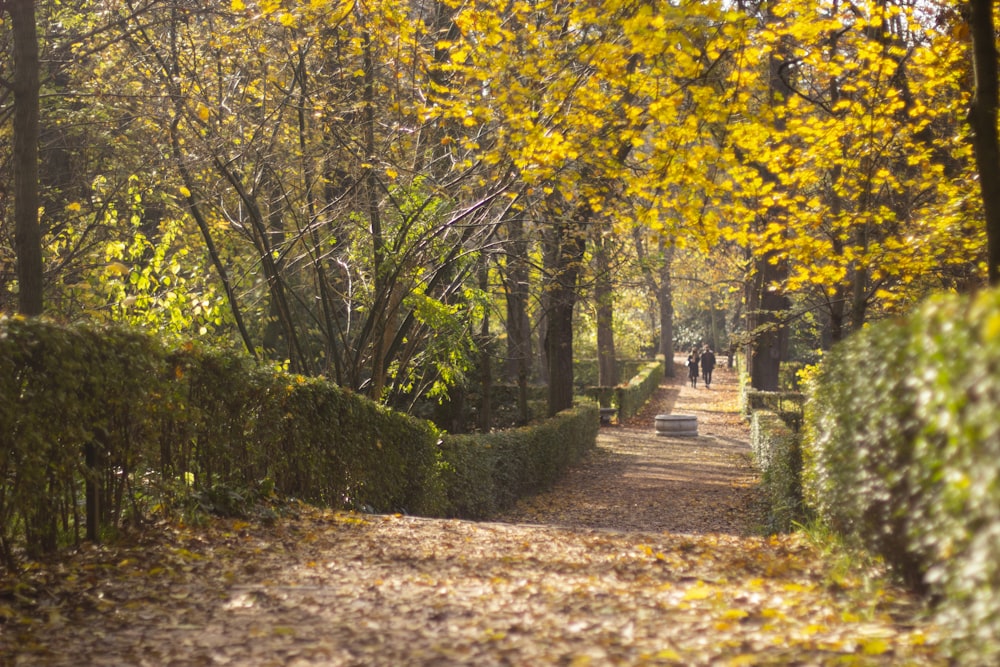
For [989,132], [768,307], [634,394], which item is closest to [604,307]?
[768,307]

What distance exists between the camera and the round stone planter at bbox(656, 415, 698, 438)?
25.6 meters

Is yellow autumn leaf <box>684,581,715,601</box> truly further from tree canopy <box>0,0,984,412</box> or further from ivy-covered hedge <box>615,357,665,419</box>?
ivy-covered hedge <box>615,357,665,419</box>

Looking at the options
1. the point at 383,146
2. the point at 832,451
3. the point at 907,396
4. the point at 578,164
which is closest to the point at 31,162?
the point at 383,146

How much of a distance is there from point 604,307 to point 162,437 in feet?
63.0

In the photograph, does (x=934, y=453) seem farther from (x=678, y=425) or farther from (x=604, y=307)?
(x=678, y=425)

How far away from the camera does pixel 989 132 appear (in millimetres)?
6332

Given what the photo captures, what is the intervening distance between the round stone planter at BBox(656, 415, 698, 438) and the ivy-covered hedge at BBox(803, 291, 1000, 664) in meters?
20.4

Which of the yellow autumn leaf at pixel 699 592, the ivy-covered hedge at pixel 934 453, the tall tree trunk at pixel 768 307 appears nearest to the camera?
the ivy-covered hedge at pixel 934 453

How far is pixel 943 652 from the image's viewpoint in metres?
3.39

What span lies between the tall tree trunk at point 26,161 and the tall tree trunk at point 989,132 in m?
8.54

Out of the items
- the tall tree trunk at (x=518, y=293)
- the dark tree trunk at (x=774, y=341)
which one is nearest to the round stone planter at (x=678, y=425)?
the dark tree trunk at (x=774, y=341)

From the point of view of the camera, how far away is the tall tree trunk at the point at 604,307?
18.7 metres

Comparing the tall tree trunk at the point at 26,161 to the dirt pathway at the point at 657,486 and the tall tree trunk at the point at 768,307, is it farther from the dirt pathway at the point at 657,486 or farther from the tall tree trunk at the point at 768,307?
the tall tree trunk at the point at 768,307

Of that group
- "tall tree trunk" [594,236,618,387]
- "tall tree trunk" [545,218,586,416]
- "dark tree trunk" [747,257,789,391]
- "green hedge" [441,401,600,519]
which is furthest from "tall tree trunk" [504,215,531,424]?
"dark tree trunk" [747,257,789,391]
